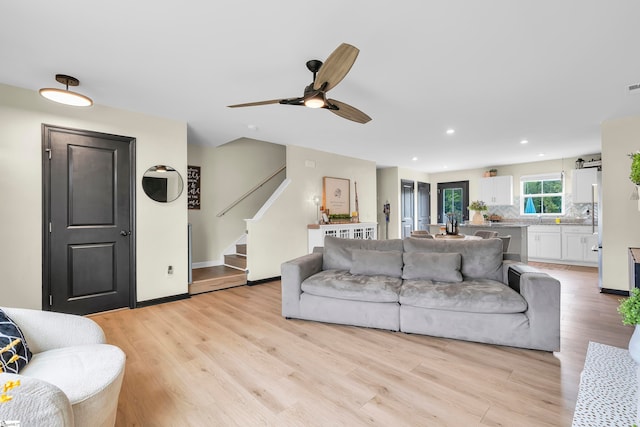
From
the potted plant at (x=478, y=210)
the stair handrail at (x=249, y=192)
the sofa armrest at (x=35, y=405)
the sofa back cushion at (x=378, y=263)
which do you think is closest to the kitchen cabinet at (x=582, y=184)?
the potted plant at (x=478, y=210)

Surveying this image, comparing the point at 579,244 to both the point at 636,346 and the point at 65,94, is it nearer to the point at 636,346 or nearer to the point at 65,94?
the point at 636,346

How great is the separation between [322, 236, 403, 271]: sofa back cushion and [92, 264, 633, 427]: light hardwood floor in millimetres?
806

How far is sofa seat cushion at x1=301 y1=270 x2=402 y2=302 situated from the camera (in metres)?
2.88

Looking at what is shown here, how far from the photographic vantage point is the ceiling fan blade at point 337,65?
1.80m

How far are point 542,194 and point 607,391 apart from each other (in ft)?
25.4

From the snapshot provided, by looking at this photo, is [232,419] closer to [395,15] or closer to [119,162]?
[395,15]

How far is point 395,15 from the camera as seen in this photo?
190cm

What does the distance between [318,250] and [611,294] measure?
4222 millimetres

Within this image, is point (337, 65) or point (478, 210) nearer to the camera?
point (337, 65)

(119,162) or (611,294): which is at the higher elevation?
(119,162)

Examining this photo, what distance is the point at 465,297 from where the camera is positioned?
8.57 feet

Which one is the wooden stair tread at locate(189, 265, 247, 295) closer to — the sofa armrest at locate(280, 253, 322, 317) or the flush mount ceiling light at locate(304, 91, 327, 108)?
the sofa armrest at locate(280, 253, 322, 317)

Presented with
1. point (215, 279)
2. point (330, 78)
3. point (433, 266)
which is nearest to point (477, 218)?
point (433, 266)

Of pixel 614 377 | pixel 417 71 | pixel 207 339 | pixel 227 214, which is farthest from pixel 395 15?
pixel 227 214
